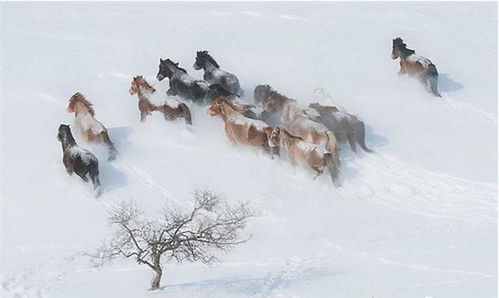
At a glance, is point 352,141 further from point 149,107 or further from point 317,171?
point 149,107

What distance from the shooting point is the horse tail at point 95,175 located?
55.1ft

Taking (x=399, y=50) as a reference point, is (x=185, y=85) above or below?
below

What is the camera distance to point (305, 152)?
55.9 ft

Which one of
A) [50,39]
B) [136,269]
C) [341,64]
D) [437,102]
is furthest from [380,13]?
[136,269]

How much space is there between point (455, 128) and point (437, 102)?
4.77ft

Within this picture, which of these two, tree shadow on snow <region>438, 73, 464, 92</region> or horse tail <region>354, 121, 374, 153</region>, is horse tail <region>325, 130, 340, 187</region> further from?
tree shadow on snow <region>438, 73, 464, 92</region>

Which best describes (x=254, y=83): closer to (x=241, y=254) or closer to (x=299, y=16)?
(x=299, y=16)

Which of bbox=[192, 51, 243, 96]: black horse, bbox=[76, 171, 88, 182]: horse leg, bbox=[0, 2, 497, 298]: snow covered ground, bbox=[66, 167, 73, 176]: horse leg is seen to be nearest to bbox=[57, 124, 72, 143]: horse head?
bbox=[0, 2, 497, 298]: snow covered ground

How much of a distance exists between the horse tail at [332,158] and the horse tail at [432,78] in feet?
15.7

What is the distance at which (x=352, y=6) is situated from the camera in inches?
1107

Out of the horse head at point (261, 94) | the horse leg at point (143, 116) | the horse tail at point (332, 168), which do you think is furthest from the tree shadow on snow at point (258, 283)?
the horse head at point (261, 94)

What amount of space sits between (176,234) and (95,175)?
4.23 metres

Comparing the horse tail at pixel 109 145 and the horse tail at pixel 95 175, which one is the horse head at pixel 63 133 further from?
the horse tail at pixel 95 175

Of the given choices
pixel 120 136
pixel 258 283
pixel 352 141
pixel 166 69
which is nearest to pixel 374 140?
pixel 352 141
